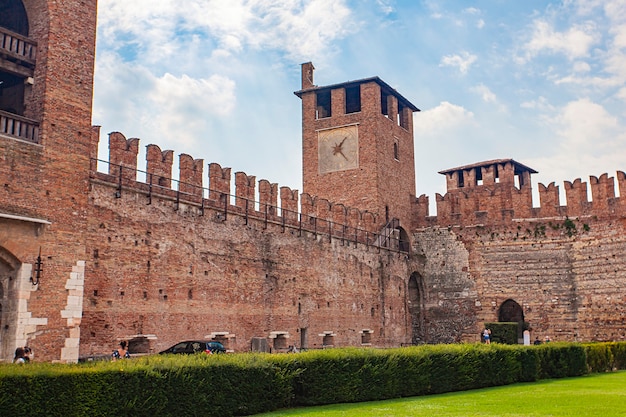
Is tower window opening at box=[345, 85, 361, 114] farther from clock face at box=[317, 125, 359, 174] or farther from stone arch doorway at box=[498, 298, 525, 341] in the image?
stone arch doorway at box=[498, 298, 525, 341]

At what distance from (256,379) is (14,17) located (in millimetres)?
10931

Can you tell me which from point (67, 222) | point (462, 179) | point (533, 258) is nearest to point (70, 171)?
point (67, 222)

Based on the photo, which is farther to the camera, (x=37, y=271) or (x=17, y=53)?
(x=17, y=53)

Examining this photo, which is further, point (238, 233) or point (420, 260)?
point (420, 260)

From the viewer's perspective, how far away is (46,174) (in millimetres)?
14219

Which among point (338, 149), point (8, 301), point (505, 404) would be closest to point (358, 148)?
point (338, 149)

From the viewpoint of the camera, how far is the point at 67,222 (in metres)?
14.5

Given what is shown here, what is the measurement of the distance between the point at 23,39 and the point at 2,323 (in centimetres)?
606

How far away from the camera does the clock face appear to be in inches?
1211

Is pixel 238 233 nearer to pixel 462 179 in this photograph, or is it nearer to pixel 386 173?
pixel 386 173

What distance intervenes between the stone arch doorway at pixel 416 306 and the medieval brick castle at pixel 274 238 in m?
0.09

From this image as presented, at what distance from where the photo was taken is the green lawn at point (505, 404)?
10547 millimetres

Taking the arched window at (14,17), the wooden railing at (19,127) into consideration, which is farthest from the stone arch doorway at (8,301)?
the arched window at (14,17)

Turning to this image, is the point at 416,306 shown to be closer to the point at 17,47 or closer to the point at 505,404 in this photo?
the point at 505,404
